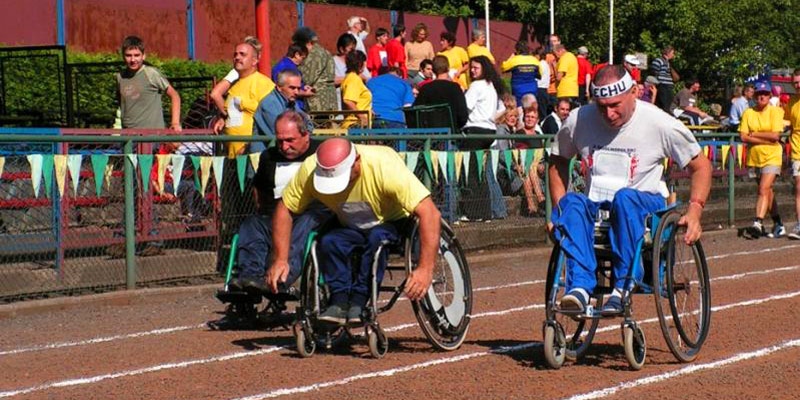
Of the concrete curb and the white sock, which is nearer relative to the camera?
the white sock

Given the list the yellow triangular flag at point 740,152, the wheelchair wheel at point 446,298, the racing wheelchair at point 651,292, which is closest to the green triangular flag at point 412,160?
the wheelchair wheel at point 446,298

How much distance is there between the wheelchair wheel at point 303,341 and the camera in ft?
32.0

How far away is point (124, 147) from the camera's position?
13.3 meters

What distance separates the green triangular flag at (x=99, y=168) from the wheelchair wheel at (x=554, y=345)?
16.8ft

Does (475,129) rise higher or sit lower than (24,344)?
higher

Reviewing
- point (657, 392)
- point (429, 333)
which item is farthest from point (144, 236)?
point (657, 392)

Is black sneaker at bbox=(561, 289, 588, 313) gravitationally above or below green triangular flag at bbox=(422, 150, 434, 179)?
below

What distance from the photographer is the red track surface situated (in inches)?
332

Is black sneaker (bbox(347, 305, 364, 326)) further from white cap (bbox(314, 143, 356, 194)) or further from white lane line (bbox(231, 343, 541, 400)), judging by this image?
white cap (bbox(314, 143, 356, 194))

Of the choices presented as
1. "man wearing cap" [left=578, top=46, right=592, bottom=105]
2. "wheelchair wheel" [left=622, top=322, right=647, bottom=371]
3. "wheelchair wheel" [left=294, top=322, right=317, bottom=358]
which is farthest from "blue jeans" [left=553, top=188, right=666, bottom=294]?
"man wearing cap" [left=578, top=46, right=592, bottom=105]

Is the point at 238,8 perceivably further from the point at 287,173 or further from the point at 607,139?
the point at 607,139

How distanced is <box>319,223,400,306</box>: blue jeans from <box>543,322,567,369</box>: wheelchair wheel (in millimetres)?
1262

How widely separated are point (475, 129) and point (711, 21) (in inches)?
730

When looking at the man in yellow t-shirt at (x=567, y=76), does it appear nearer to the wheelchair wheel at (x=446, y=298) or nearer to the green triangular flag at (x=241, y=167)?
the green triangular flag at (x=241, y=167)
